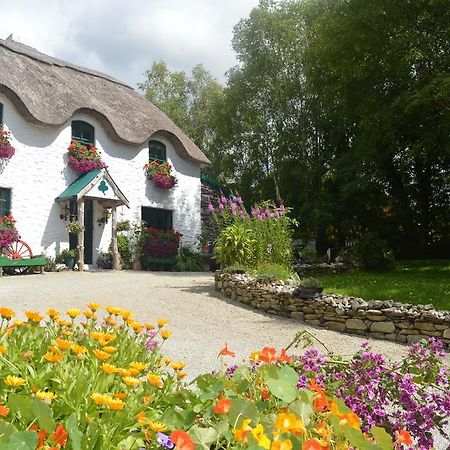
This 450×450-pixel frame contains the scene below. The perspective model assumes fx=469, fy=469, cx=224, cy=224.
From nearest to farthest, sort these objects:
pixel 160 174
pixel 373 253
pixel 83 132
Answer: pixel 373 253
pixel 83 132
pixel 160 174

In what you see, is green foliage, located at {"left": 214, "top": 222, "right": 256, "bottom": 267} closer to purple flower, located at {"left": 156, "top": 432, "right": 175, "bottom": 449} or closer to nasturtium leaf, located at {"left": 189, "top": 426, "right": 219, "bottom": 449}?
purple flower, located at {"left": 156, "top": 432, "right": 175, "bottom": 449}

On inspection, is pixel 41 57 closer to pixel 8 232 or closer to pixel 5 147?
pixel 5 147

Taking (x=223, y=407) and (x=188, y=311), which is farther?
(x=188, y=311)

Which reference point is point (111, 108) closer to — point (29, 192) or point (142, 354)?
point (29, 192)

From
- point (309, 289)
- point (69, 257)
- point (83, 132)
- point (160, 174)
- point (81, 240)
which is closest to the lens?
point (309, 289)

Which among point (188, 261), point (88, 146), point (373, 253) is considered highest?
point (88, 146)

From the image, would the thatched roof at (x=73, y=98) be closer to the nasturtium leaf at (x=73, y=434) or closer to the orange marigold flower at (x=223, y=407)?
the nasturtium leaf at (x=73, y=434)

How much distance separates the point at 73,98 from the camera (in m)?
15.5

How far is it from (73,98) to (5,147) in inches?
121

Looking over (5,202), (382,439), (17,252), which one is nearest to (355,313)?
(382,439)

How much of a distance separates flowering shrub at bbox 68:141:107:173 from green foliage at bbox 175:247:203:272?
4.22 m

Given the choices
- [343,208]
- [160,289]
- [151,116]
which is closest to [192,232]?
[151,116]

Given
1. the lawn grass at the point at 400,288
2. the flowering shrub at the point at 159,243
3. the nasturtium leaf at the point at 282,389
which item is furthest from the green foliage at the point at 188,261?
the nasturtium leaf at the point at 282,389

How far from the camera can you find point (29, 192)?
14.1 m
